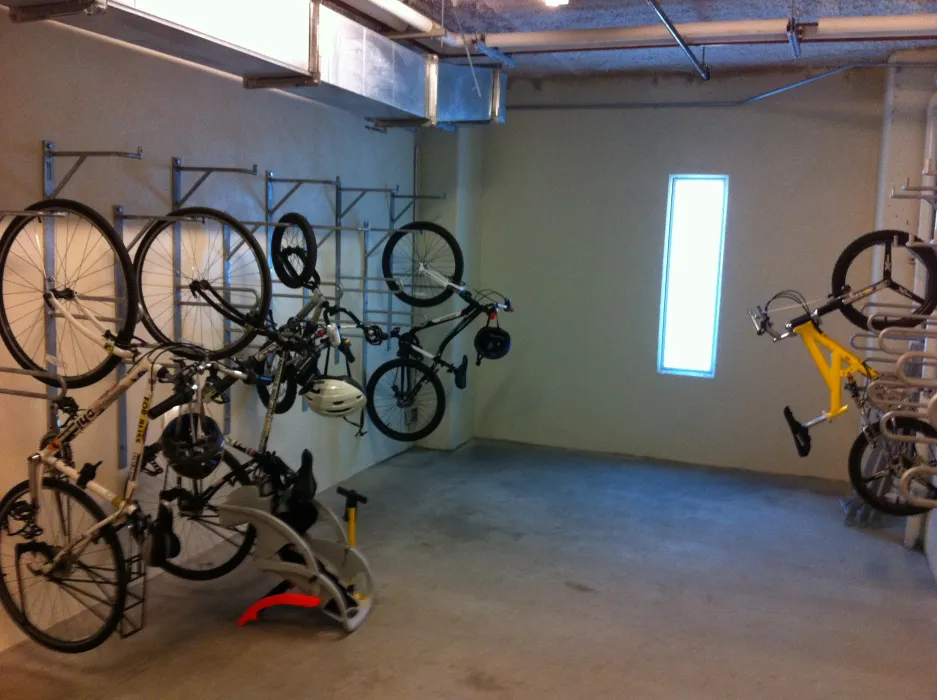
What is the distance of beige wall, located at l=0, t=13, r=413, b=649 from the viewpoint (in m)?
3.02

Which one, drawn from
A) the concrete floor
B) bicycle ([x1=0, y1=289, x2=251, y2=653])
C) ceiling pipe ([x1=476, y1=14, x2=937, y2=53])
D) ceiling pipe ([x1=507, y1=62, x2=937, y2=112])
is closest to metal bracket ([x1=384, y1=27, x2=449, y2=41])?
ceiling pipe ([x1=476, y1=14, x2=937, y2=53])

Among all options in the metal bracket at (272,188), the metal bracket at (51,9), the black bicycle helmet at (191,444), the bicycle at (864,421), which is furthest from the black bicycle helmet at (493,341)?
the metal bracket at (51,9)

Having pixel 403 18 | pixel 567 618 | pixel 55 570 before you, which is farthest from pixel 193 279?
pixel 567 618

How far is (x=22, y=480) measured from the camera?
3115mm

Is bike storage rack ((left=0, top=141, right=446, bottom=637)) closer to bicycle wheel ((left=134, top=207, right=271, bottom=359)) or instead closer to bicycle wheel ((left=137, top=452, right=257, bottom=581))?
bicycle wheel ((left=134, top=207, right=271, bottom=359))

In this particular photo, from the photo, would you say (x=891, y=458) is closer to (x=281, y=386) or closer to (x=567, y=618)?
(x=567, y=618)

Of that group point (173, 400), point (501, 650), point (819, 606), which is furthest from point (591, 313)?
point (173, 400)

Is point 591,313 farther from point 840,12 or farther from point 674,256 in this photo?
point 840,12

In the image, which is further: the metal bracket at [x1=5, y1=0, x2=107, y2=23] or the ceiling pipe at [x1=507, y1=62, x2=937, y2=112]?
the ceiling pipe at [x1=507, y1=62, x2=937, y2=112]

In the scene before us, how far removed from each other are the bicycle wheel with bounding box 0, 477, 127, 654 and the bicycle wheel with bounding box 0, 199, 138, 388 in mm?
478

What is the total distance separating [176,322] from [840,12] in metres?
3.86

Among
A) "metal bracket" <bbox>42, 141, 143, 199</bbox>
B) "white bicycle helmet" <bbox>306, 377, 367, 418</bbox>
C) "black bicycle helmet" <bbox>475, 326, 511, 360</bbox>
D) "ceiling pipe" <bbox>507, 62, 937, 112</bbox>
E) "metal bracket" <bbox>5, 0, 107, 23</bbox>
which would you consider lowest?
"white bicycle helmet" <bbox>306, 377, 367, 418</bbox>

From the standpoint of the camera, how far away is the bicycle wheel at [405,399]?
5.24m

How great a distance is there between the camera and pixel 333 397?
12.3 ft
